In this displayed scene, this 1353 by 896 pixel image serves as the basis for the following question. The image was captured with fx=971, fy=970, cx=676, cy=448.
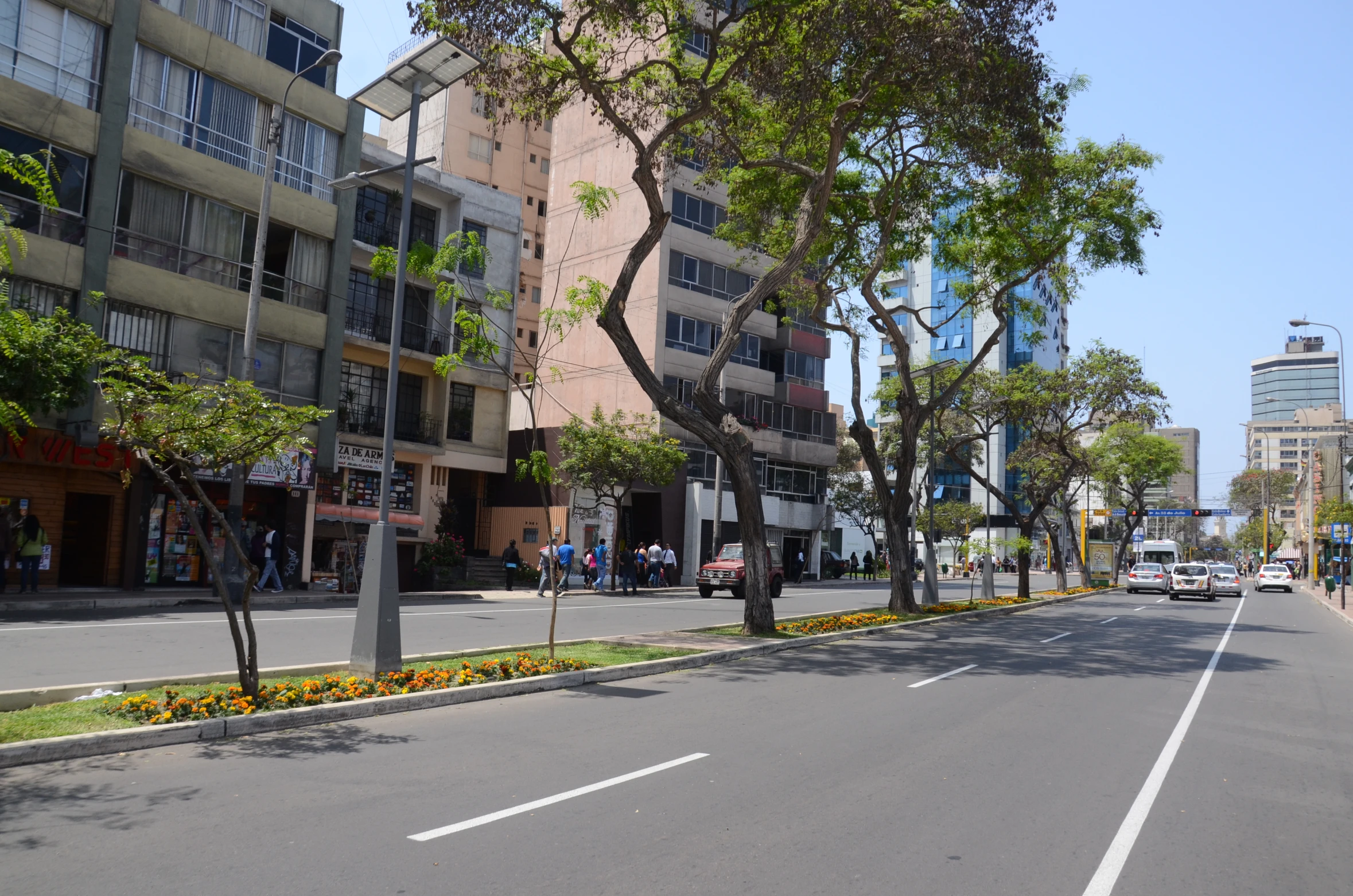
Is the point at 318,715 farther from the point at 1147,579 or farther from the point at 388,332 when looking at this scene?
the point at 1147,579

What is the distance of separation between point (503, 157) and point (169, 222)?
30.1 metres

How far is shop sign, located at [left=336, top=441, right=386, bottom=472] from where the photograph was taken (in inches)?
1195

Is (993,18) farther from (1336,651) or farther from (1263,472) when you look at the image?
(1263,472)

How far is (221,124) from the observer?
24906 mm

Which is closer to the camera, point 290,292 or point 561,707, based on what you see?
point 561,707

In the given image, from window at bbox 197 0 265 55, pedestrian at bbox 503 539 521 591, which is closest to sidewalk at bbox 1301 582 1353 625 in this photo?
pedestrian at bbox 503 539 521 591

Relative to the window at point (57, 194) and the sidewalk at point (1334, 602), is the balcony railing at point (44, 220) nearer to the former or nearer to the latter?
the window at point (57, 194)

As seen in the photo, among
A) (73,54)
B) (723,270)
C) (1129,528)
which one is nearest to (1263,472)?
(1129,528)

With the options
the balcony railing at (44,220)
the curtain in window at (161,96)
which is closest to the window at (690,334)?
the curtain in window at (161,96)

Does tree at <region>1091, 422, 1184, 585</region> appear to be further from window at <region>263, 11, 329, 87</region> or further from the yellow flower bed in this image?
the yellow flower bed

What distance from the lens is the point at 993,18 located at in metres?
A: 15.9

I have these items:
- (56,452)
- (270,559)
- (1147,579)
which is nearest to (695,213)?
(270,559)

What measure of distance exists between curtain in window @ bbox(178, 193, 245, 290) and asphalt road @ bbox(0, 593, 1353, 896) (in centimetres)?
1873

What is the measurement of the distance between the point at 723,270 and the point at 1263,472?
84.7 metres
